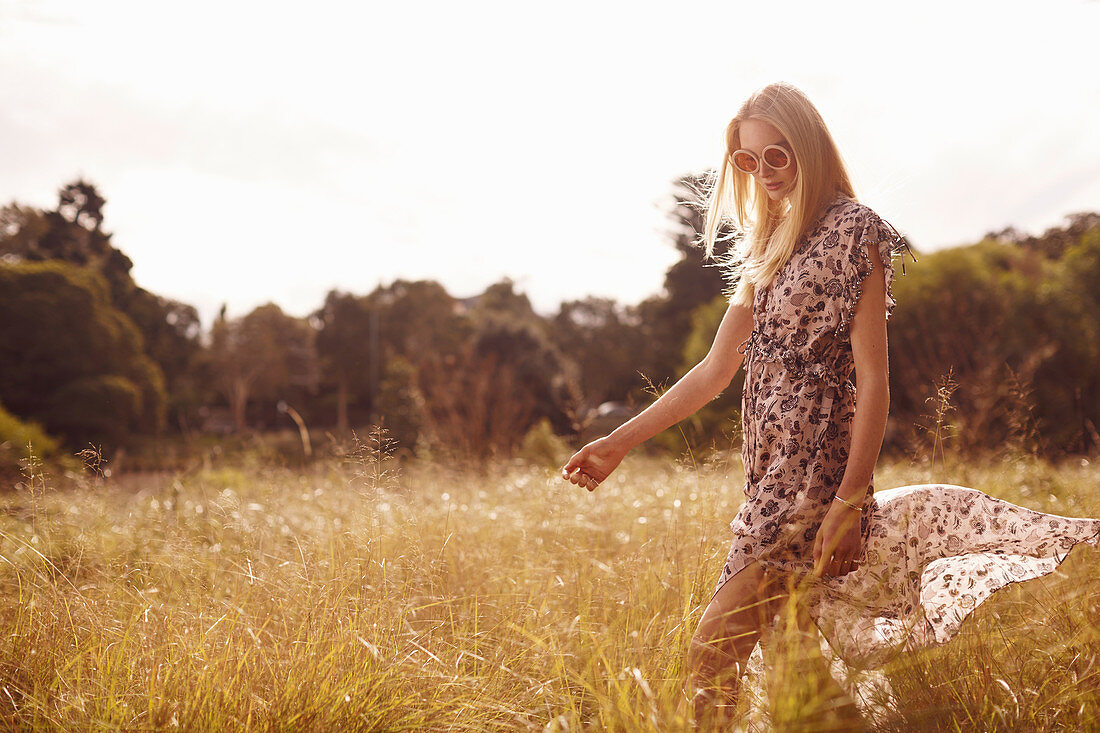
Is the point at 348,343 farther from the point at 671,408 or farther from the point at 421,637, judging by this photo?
the point at 671,408

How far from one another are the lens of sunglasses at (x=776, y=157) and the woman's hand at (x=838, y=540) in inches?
33.5

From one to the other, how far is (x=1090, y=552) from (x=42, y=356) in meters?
16.7

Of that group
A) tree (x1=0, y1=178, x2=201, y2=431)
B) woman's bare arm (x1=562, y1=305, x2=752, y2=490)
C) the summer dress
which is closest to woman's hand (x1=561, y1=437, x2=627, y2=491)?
woman's bare arm (x1=562, y1=305, x2=752, y2=490)

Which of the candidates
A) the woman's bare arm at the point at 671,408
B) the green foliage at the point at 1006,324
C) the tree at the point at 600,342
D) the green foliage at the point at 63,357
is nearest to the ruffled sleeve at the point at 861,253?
the woman's bare arm at the point at 671,408

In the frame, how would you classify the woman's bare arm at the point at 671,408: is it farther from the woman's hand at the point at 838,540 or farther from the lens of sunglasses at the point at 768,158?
the woman's hand at the point at 838,540

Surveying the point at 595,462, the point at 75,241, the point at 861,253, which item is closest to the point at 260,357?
the point at 75,241

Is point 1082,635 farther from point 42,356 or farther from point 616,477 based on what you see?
point 42,356

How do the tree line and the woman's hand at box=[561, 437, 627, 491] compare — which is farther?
the tree line

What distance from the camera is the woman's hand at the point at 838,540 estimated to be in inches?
58.3

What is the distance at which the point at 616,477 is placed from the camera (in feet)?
20.0

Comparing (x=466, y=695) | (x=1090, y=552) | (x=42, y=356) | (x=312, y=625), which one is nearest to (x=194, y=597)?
(x=312, y=625)

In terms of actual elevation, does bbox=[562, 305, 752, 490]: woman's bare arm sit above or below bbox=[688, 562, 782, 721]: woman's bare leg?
above

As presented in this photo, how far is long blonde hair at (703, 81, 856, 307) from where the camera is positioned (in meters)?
1.73

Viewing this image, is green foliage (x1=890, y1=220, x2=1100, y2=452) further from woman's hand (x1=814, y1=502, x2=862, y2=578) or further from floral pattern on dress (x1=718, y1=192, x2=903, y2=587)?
woman's hand (x1=814, y1=502, x2=862, y2=578)
